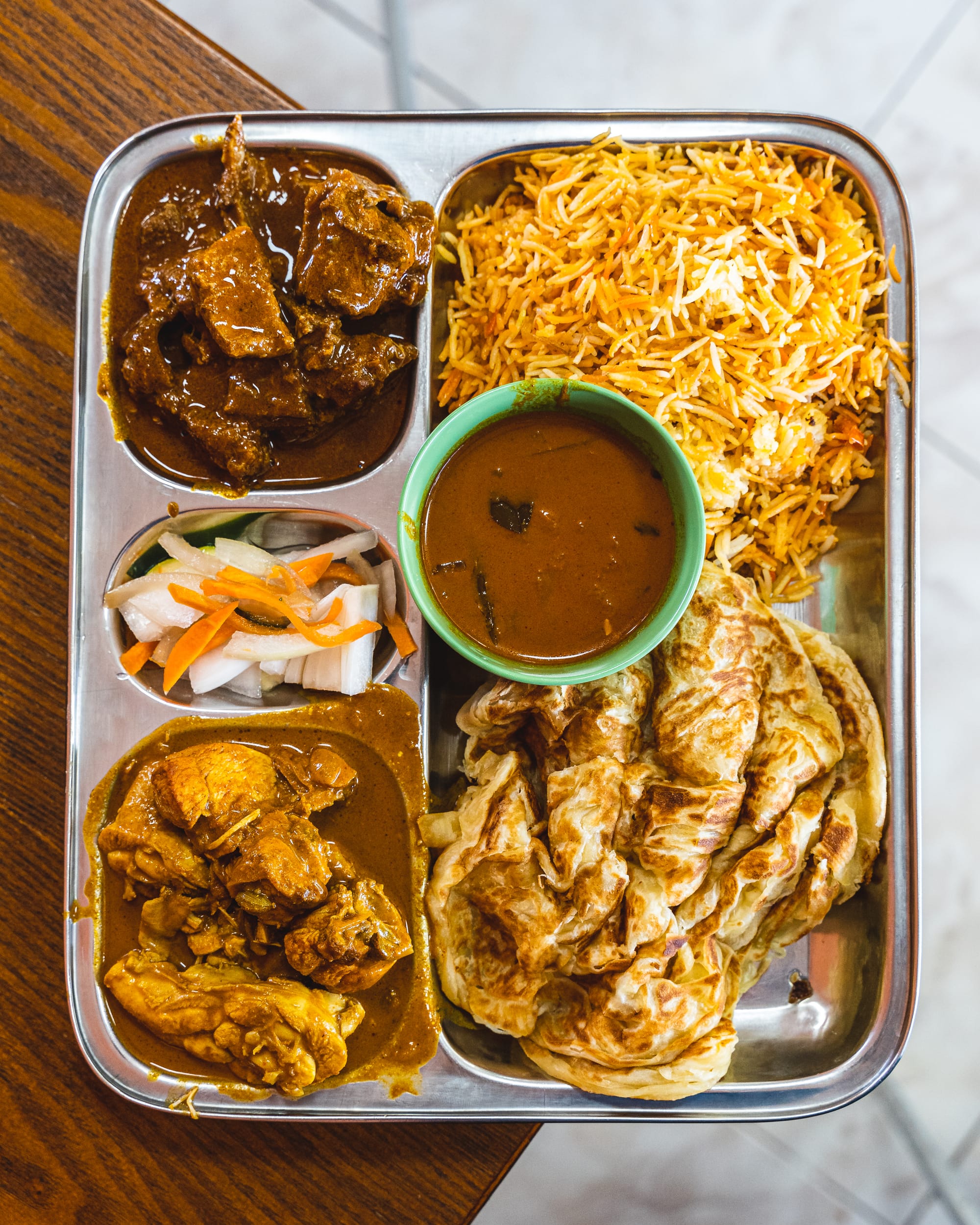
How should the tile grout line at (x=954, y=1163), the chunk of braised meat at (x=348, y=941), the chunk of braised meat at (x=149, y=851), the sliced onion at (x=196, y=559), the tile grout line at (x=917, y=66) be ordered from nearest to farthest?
1. the chunk of braised meat at (x=348, y=941)
2. the chunk of braised meat at (x=149, y=851)
3. the sliced onion at (x=196, y=559)
4. the tile grout line at (x=954, y=1163)
5. the tile grout line at (x=917, y=66)

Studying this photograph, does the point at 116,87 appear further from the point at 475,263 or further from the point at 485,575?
the point at 485,575

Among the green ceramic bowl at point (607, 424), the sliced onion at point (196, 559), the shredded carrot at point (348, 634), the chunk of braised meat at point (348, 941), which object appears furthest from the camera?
the sliced onion at point (196, 559)

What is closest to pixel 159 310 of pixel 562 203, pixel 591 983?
pixel 562 203

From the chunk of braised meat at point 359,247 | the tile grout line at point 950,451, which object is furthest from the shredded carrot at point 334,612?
the tile grout line at point 950,451

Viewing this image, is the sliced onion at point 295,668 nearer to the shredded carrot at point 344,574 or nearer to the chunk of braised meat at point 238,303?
the shredded carrot at point 344,574

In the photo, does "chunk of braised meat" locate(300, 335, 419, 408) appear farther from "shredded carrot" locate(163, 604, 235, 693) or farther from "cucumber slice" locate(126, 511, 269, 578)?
"shredded carrot" locate(163, 604, 235, 693)

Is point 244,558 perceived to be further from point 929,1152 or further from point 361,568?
point 929,1152

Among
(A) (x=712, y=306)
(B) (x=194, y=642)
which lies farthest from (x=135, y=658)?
(A) (x=712, y=306)
